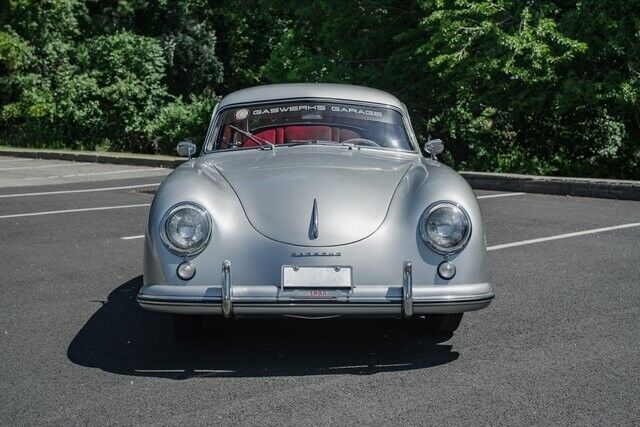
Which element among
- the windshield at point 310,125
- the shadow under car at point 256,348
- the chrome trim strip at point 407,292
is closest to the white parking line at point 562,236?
the windshield at point 310,125

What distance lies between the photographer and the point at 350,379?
15.2 ft

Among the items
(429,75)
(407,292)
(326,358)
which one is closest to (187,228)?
(326,358)

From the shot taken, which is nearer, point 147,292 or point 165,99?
point 147,292

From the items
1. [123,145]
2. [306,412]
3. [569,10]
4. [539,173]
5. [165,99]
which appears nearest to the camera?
[306,412]

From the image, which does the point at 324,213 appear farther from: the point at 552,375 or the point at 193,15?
the point at 193,15

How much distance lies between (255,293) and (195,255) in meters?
0.38

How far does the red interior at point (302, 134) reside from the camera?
20.7 feet

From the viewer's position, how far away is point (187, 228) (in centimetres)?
482

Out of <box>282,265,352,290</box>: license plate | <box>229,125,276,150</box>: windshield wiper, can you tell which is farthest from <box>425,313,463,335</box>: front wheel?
<box>229,125,276,150</box>: windshield wiper

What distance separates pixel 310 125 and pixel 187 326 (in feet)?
5.91

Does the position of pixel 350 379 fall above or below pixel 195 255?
below

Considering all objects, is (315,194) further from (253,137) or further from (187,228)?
(253,137)

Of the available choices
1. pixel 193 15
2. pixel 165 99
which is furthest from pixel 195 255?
pixel 193 15

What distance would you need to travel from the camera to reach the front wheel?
211 inches
